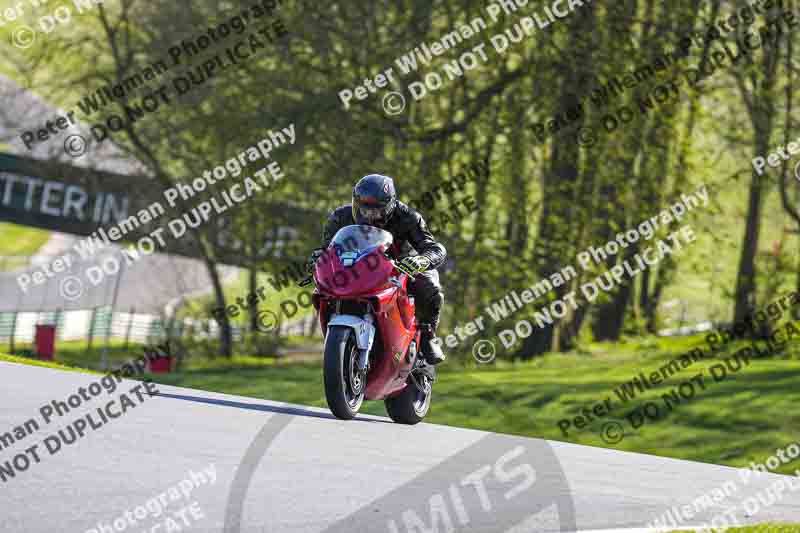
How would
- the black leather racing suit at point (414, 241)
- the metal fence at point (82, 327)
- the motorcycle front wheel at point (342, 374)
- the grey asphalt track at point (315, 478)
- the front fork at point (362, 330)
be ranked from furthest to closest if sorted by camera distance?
the metal fence at point (82, 327)
the black leather racing suit at point (414, 241)
the front fork at point (362, 330)
the motorcycle front wheel at point (342, 374)
the grey asphalt track at point (315, 478)

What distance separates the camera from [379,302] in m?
8.91

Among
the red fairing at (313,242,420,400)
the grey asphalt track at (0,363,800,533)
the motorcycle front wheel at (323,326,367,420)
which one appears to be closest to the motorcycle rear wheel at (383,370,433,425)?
the grey asphalt track at (0,363,800,533)

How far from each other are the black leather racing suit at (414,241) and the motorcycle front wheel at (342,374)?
113cm

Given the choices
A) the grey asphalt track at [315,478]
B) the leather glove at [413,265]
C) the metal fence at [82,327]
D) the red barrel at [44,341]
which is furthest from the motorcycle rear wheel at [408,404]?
the metal fence at [82,327]

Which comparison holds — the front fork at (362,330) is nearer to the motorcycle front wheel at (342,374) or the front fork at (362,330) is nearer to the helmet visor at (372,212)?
the motorcycle front wheel at (342,374)

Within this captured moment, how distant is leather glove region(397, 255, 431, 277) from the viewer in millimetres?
9242

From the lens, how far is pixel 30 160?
94.0ft

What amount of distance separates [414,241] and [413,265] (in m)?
0.51

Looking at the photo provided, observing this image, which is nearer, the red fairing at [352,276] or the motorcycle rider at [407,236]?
the red fairing at [352,276]

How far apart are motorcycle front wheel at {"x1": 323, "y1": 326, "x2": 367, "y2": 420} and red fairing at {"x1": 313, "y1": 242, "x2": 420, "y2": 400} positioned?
0.71ft

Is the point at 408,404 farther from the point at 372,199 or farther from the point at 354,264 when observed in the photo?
the point at 372,199

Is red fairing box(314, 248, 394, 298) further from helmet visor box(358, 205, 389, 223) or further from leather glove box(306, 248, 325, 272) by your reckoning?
helmet visor box(358, 205, 389, 223)

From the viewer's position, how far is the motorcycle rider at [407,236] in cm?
918

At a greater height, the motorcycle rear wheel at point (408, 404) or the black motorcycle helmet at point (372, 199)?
the black motorcycle helmet at point (372, 199)
